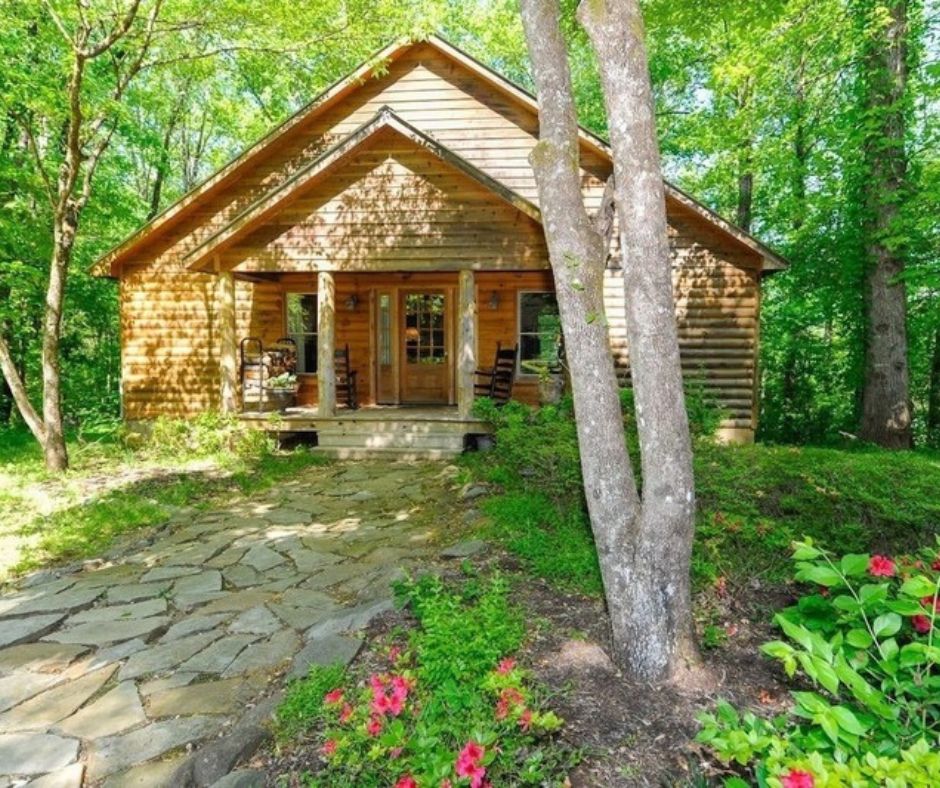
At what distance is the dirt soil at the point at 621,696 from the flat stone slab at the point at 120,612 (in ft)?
6.00

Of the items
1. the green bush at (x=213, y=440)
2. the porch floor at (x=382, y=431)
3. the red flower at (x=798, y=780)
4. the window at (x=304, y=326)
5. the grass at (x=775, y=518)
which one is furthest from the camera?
the window at (x=304, y=326)

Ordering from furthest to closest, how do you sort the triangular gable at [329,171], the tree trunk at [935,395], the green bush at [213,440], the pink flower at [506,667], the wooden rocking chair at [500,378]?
the tree trunk at [935,395] → the wooden rocking chair at [500,378] → the green bush at [213,440] → the triangular gable at [329,171] → the pink flower at [506,667]

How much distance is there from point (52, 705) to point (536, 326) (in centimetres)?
913

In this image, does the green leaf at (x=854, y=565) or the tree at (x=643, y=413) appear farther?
the tree at (x=643, y=413)

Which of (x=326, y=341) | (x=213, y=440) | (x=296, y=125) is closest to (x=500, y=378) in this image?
(x=326, y=341)

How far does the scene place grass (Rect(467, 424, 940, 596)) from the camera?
358cm

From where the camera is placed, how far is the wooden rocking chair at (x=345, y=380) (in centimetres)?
1102

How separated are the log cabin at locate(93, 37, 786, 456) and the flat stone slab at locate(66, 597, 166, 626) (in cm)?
492

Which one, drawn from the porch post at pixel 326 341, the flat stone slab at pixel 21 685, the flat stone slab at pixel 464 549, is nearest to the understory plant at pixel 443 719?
the flat stone slab at pixel 464 549

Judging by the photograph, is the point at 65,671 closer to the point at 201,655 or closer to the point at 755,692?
the point at 201,655

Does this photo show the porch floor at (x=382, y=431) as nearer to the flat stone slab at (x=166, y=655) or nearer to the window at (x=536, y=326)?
the window at (x=536, y=326)

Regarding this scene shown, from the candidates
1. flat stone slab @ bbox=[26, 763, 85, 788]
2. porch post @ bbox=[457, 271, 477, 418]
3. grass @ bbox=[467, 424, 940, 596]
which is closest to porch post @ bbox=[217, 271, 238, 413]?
porch post @ bbox=[457, 271, 477, 418]

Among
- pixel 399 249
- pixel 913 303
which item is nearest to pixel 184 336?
pixel 399 249

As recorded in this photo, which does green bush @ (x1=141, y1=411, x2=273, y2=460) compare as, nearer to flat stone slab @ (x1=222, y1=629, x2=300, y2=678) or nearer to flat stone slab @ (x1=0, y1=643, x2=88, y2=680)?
flat stone slab @ (x1=0, y1=643, x2=88, y2=680)
